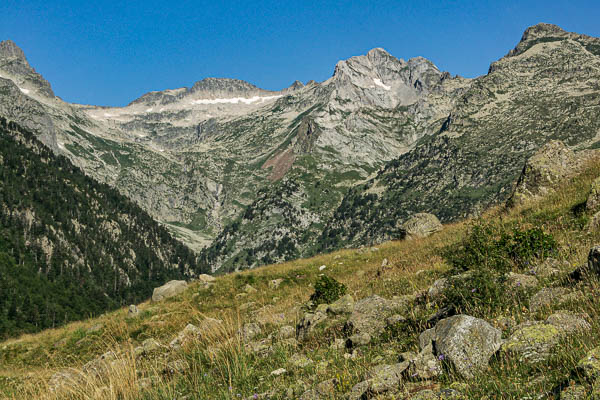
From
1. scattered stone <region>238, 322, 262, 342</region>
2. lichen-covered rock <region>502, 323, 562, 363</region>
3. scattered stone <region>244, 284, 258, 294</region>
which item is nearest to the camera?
lichen-covered rock <region>502, 323, 562, 363</region>

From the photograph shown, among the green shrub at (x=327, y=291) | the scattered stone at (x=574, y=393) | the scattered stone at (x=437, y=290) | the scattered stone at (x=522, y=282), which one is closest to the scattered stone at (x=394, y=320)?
the scattered stone at (x=437, y=290)

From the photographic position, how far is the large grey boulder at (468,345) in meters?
4.55

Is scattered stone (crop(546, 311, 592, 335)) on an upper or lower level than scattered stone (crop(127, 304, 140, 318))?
upper

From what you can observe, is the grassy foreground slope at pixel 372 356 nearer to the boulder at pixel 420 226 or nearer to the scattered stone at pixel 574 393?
the scattered stone at pixel 574 393

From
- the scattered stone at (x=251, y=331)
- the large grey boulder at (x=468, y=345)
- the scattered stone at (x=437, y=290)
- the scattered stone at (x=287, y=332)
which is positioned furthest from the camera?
the scattered stone at (x=251, y=331)

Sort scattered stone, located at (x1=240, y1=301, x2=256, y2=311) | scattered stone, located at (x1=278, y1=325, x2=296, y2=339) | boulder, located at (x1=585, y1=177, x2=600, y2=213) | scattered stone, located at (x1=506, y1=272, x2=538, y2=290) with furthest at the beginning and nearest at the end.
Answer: scattered stone, located at (x1=240, y1=301, x2=256, y2=311), boulder, located at (x1=585, y1=177, x2=600, y2=213), scattered stone, located at (x1=278, y1=325, x2=296, y2=339), scattered stone, located at (x1=506, y1=272, x2=538, y2=290)

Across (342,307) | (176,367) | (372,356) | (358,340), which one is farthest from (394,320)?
(176,367)

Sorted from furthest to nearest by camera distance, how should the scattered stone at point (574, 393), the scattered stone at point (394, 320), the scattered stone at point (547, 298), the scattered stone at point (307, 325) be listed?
1. the scattered stone at point (307, 325)
2. the scattered stone at point (394, 320)
3. the scattered stone at point (547, 298)
4. the scattered stone at point (574, 393)

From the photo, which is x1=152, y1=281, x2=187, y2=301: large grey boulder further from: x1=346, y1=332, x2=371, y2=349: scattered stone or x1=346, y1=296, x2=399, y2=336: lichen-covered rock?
x1=346, y1=332, x2=371, y2=349: scattered stone

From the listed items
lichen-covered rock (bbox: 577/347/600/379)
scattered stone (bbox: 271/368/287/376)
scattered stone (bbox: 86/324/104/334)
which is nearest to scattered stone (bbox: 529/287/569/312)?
lichen-covered rock (bbox: 577/347/600/379)

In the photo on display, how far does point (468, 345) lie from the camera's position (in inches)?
187

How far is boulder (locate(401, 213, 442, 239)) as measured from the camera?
3016 centimetres

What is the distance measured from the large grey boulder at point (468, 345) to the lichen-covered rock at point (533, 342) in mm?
181

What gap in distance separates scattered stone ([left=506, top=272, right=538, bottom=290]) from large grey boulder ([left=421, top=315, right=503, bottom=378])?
2742 millimetres
